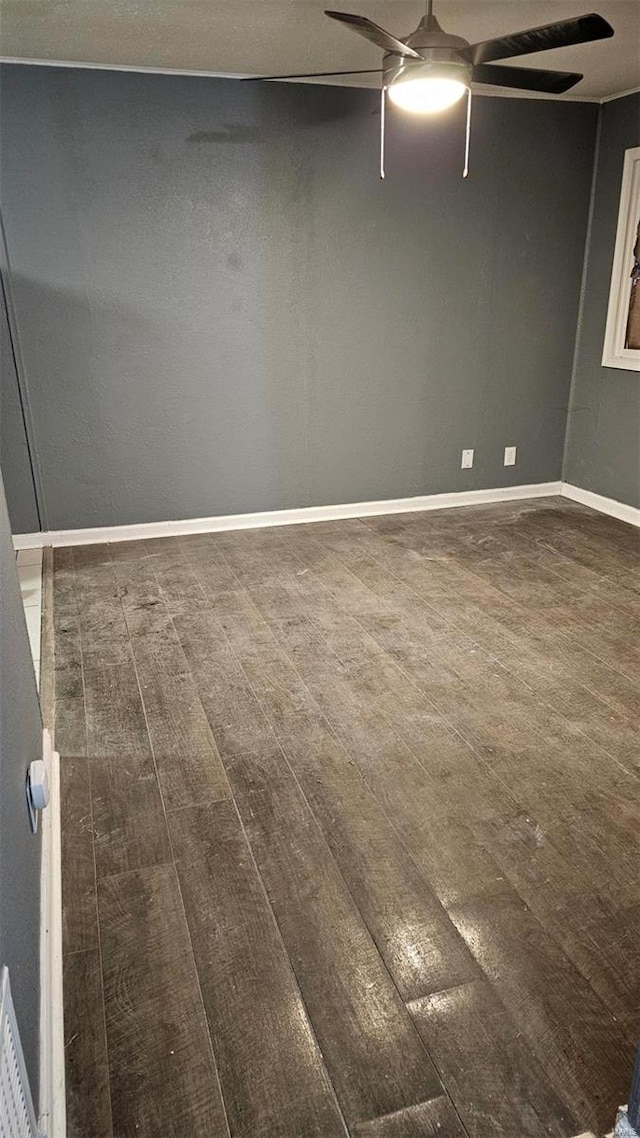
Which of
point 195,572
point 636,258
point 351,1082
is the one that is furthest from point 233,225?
point 351,1082

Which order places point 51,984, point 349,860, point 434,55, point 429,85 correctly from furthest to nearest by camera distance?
point 429,85 → point 434,55 → point 349,860 → point 51,984

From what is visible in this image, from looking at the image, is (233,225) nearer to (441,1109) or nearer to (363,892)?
(363,892)

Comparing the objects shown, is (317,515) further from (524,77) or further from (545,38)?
(545,38)

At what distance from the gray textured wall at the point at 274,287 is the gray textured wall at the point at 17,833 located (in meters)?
2.54

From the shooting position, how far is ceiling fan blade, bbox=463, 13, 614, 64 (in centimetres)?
215

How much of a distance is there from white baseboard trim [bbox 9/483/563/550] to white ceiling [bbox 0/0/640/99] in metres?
2.32

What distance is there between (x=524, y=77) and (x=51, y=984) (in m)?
3.21

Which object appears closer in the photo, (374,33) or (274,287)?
(374,33)

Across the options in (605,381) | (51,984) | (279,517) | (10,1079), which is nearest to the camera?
(10,1079)

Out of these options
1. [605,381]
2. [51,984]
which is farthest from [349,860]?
[605,381]

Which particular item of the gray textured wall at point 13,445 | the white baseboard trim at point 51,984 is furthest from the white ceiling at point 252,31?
the white baseboard trim at point 51,984

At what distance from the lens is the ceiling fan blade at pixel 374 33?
2.12 m

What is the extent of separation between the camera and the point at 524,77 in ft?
8.91

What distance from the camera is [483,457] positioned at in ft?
16.2
